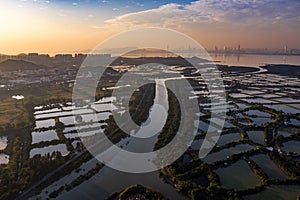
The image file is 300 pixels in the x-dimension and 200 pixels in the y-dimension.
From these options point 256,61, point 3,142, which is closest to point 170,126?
point 3,142

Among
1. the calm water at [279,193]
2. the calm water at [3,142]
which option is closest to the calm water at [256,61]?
the calm water at [3,142]

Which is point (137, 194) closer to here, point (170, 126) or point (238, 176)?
point (238, 176)

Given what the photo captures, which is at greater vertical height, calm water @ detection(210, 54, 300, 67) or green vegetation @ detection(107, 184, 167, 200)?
calm water @ detection(210, 54, 300, 67)

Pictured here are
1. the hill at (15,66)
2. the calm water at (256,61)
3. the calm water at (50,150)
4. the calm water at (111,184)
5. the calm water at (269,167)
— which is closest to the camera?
the calm water at (111,184)

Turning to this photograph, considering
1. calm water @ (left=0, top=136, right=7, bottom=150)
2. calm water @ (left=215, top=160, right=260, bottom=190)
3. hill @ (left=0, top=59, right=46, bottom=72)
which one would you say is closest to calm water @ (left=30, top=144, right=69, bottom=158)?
calm water @ (left=0, top=136, right=7, bottom=150)

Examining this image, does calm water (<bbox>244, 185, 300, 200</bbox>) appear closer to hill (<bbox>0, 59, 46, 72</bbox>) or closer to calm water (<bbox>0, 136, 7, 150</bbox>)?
calm water (<bbox>0, 136, 7, 150</bbox>)

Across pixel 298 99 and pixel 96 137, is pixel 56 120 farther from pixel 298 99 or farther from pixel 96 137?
pixel 298 99

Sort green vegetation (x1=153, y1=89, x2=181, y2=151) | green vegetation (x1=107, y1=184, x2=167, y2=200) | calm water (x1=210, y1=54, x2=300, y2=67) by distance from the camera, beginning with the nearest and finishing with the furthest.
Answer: green vegetation (x1=107, y1=184, x2=167, y2=200), green vegetation (x1=153, y1=89, x2=181, y2=151), calm water (x1=210, y1=54, x2=300, y2=67)

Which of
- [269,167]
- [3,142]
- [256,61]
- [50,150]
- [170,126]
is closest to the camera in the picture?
[269,167]

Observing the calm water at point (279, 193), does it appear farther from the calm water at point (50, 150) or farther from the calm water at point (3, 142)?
the calm water at point (3, 142)

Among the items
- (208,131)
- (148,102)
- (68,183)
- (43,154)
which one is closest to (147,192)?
(68,183)

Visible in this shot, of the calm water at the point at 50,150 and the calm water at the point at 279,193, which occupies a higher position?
the calm water at the point at 50,150
